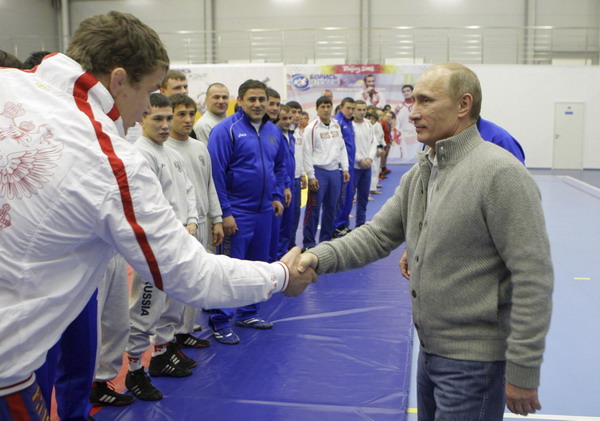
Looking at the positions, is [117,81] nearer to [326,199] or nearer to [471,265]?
[471,265]

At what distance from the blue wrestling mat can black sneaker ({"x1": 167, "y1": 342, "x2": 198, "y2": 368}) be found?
0.20ft

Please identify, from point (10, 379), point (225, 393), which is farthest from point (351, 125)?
point (10, 379)

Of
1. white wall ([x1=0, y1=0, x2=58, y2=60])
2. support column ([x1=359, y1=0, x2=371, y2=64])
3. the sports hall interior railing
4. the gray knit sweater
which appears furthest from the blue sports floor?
white wall ([x1=0, y1=0, x2=58, y2=60])

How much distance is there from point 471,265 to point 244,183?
3133mm

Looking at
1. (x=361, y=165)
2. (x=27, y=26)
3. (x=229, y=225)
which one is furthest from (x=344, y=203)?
(x=27, y=26)

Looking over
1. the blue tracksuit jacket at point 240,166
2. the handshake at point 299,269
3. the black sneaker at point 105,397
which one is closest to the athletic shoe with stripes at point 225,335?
the blue tracksuit jacket at point 240,166

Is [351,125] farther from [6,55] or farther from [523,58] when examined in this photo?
[523,58]

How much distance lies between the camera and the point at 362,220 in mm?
9555

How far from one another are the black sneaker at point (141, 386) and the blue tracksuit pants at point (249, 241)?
1074 mm

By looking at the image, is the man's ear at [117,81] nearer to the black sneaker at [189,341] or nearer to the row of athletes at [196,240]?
the row of athletes at [196,240]

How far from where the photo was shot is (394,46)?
20.1m

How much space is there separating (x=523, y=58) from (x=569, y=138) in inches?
A: 126

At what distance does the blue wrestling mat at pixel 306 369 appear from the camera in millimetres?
3475

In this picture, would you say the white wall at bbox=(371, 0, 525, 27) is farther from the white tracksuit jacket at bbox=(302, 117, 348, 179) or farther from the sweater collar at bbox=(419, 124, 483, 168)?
the sweater collar at bbox=(419, 124, 483, 168)
